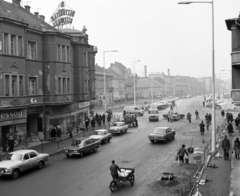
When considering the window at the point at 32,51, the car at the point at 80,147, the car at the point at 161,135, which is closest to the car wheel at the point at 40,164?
the car at the point at 80,147

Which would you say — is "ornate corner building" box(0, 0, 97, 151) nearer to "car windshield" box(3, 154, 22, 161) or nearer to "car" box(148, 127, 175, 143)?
"car windshield" box(3, 154, 22, 161)

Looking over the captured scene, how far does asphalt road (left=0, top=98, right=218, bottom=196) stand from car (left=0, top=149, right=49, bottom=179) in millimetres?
416

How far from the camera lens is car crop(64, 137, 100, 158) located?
74.5 ft

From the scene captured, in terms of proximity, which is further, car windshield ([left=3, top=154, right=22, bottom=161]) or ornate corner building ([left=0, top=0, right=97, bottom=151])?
ornate corner building ([left=0, top=0, right=97, bottom=151])

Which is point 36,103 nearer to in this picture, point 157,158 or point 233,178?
point 157,158

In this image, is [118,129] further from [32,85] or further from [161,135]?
[32,85]

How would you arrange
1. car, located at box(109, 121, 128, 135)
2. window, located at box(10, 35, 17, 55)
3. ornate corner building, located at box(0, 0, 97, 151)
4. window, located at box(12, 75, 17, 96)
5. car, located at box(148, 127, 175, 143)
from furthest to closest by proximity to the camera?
A: car, located at box(109, 121, 128, 135), car, located at box(148, 127, 175, 143), window, located at box(12, 75, 17, 96), window, located at box(10, 35, 17, 55), ornate corner building, located at box(0, 0, 97, 151)

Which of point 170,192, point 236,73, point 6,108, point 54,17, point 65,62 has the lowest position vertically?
point 170,192

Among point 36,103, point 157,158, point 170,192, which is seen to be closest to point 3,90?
point 36,103

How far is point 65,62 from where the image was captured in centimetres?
3303

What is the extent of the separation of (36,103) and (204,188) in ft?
65.1

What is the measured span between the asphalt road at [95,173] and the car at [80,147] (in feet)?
1.44

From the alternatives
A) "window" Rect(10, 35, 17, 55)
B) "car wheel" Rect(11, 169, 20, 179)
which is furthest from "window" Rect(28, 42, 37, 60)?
"car wheel" Rect(11, 169, 20, 179)

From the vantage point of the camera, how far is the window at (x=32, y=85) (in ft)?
97.3
